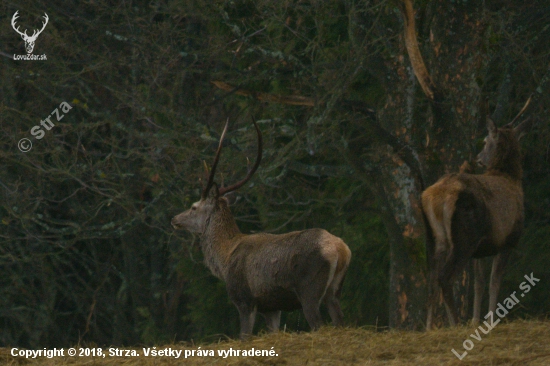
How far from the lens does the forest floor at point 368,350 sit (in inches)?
284

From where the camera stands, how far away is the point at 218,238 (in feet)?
35.5

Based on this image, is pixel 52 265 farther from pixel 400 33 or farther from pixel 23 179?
pixel 400 33

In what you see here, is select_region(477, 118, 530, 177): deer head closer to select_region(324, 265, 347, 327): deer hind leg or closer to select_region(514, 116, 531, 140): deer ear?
select_region(514, 116, 531, 140): deer ear

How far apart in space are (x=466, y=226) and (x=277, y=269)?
6.01 feet

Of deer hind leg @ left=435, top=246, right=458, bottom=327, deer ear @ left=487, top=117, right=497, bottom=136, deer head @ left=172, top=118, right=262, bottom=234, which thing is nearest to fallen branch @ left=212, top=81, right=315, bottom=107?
deer head @ left=172, top=118, right=262, bottom=234

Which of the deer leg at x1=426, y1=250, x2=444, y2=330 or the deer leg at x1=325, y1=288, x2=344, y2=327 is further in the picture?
the deer leg at x1=426, y1=250, x2=444, y2=330

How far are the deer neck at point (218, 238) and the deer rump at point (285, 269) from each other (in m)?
0.46

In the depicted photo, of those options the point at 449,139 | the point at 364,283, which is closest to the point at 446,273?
the point at 449,139

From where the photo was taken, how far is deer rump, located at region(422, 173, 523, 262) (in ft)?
30.5

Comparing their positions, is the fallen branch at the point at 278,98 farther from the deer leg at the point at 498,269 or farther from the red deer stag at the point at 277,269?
the deer leg at the point at 498,269

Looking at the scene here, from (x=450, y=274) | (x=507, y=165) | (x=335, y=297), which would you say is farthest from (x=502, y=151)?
(x=335, y=297)

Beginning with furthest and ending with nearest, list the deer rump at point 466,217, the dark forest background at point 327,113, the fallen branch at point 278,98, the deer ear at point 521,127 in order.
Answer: the fallen branch at point 278,98 → the dark forest background at point 327,113 → the deer ear at point 521,127 → the deer rump at point 466,217

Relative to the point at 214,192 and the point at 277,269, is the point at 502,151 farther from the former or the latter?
the point at 214,192

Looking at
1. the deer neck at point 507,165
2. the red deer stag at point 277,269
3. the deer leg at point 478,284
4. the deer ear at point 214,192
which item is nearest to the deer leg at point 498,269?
the deer leg at point 478,284
